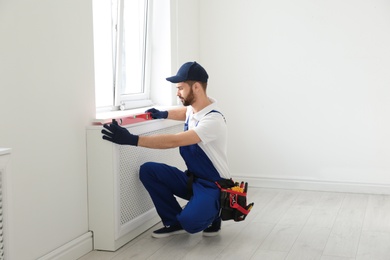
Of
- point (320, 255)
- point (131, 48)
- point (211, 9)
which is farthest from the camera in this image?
point (211, 9)

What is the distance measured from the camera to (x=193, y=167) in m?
3.83

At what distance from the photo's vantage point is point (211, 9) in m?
5.49

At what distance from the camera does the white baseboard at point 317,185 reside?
16.6 feet

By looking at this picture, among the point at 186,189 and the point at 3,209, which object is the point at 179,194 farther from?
the point at 3,209

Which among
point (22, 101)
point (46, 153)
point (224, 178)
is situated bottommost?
point (224, 178)

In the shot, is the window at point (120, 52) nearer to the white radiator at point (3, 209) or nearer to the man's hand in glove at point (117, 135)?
the man's hand in glove at point (117, 135)

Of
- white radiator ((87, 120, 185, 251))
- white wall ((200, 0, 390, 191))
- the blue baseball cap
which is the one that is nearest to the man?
the blue baseball cap

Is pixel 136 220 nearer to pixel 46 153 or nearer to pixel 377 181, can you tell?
pixel 46 153

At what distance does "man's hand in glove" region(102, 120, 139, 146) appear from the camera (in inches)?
135

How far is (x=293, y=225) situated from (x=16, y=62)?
2276 mm

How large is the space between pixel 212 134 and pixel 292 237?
886mm

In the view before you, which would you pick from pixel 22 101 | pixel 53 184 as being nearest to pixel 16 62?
pixel 22 101

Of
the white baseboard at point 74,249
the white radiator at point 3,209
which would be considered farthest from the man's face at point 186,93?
the white radiator at point 3,209

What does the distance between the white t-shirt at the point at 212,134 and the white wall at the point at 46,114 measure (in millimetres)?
690
